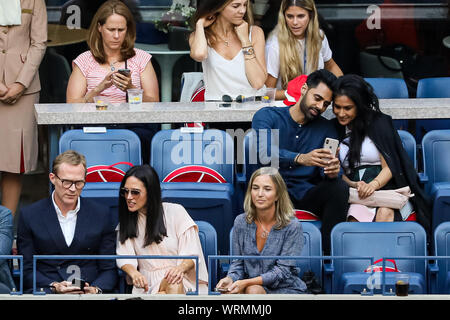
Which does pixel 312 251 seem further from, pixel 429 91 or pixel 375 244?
pixel 429 91

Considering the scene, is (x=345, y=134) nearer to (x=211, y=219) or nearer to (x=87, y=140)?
(x=211, y=219)

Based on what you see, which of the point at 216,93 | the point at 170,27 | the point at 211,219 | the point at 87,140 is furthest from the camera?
the point at 170,27

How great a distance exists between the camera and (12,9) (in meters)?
8.43

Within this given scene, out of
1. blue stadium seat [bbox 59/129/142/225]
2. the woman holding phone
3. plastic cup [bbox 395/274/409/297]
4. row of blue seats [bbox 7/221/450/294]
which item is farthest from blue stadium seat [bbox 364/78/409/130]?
plastic cup [bbox 395/274/409/297]

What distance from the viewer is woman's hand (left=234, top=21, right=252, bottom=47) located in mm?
8242

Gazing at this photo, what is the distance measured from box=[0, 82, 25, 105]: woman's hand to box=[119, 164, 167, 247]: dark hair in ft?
7.02

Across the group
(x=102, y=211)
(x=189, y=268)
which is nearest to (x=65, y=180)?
(x=102, y=211)

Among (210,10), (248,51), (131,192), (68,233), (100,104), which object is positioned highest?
(210,10)

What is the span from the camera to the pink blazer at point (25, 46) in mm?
8406

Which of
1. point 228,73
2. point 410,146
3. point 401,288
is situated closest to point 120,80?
point 228,73

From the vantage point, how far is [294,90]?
25.9ft

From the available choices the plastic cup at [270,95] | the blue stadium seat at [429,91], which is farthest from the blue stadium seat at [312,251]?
the blue stadium seat at [429,91]

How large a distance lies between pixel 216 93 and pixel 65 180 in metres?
2.06

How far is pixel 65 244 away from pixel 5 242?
1.14 feet
